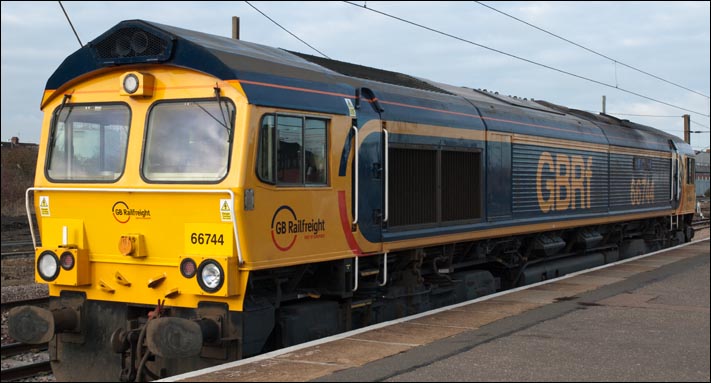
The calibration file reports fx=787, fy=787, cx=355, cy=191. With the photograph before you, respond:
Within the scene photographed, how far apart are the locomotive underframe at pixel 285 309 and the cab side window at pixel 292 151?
93 cm

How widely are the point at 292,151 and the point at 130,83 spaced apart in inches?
66.7

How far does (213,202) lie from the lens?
23.2 feet

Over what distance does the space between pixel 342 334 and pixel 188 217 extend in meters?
2.08

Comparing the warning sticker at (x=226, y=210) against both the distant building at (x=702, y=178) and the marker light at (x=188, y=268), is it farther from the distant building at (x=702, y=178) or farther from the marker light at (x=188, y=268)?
the distant building at (x=702, y=178)

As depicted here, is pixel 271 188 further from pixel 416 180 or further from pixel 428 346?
pixel 416 180

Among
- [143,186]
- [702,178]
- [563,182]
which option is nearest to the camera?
[143,186]

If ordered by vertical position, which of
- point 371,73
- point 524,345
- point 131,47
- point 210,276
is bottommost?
point 524,345

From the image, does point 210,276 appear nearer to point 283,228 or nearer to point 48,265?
point 283,228

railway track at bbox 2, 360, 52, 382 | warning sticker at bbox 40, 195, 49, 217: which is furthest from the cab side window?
railway track at bbox 2, 360, 52, 382

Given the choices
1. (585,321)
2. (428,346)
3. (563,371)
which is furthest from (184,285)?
(585,321)

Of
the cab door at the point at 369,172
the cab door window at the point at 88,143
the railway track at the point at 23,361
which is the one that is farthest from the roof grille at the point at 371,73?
the railway track at the point at 23,361

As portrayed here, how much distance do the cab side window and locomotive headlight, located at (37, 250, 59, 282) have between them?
7.67 feet

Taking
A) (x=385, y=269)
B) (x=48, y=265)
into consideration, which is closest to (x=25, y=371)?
(x=48, y=265)

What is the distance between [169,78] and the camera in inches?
297
